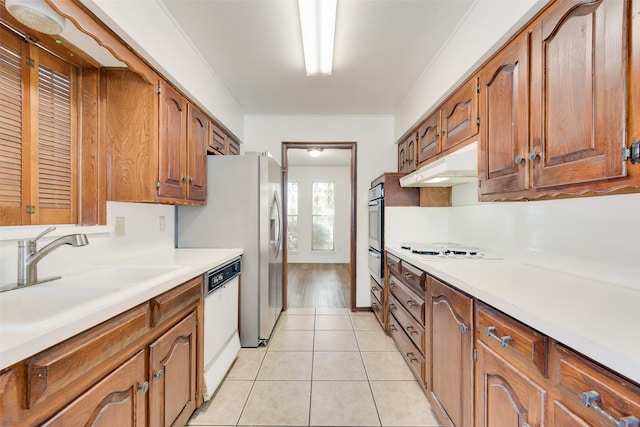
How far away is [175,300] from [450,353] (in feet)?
4.61

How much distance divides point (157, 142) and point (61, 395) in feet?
4.54

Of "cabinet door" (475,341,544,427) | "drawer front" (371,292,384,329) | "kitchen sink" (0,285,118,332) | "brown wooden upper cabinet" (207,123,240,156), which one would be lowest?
"drawer front" (371,292,384,329)

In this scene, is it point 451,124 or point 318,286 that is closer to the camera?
point 451,124

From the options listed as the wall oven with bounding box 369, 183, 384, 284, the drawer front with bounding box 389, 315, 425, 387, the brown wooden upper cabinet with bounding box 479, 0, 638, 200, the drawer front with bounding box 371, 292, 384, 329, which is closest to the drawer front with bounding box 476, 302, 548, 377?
the brown wooden upper cabinet with bounding box 479, 0, 638, 200

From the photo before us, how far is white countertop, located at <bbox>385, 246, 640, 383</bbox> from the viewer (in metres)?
0.67

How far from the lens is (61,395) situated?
0.79 m

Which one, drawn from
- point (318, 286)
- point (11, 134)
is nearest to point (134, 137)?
point (11, 134)

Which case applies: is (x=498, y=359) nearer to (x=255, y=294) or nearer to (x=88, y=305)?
(x=88, y=305)

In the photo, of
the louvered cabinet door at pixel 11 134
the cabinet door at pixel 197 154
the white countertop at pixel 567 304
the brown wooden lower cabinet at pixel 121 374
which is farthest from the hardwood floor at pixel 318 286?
the louvered cabinet door at pixel 11 134

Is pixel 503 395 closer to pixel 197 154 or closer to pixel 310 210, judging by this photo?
pixel 197 154

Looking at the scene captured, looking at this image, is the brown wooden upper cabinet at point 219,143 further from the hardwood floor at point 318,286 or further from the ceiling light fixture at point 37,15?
the hardwood floor at point 318,286

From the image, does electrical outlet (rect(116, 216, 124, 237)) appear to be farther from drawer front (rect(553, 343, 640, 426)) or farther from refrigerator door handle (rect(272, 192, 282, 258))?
drawer front (rect(553, 343, 640, 426))

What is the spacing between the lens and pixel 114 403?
98cm

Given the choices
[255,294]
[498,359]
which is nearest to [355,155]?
[255,294]
